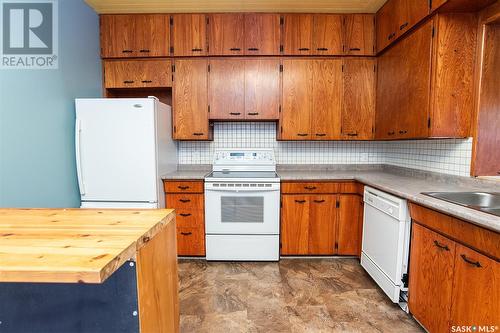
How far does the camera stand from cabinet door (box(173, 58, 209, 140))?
2.82m

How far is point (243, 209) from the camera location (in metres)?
2.62

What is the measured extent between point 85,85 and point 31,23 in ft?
2.15

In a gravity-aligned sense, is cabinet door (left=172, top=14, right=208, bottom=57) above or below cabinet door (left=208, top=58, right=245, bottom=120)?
above

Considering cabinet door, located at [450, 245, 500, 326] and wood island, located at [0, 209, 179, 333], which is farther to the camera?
cabinet door, located at [450, 245, 500, 326]

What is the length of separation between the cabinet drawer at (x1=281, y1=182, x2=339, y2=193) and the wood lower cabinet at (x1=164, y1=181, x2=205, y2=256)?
89 centimetres

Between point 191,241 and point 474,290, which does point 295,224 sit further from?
point 474,290

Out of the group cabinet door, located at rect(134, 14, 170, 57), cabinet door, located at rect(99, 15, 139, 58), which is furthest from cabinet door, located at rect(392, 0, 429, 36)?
cabinet door, located at rect(99, 15, 139, 58)

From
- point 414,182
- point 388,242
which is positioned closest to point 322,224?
point 388,242

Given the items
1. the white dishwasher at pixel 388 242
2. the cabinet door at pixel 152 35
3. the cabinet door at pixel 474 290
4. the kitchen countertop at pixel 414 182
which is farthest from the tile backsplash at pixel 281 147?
the cabinet door at pixel 474 290

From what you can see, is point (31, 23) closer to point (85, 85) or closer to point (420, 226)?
point (85, 85)

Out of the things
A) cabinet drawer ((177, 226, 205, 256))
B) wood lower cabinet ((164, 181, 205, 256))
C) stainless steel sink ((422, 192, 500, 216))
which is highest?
stainless steel sink ((422, 192, 500, 216))

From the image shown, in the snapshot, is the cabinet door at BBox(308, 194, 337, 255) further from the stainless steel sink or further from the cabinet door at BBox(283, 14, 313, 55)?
the cabinet door at BBox(283, 14, 313, 55)

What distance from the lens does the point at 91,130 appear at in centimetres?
232

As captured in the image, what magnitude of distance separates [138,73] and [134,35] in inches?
15.3
